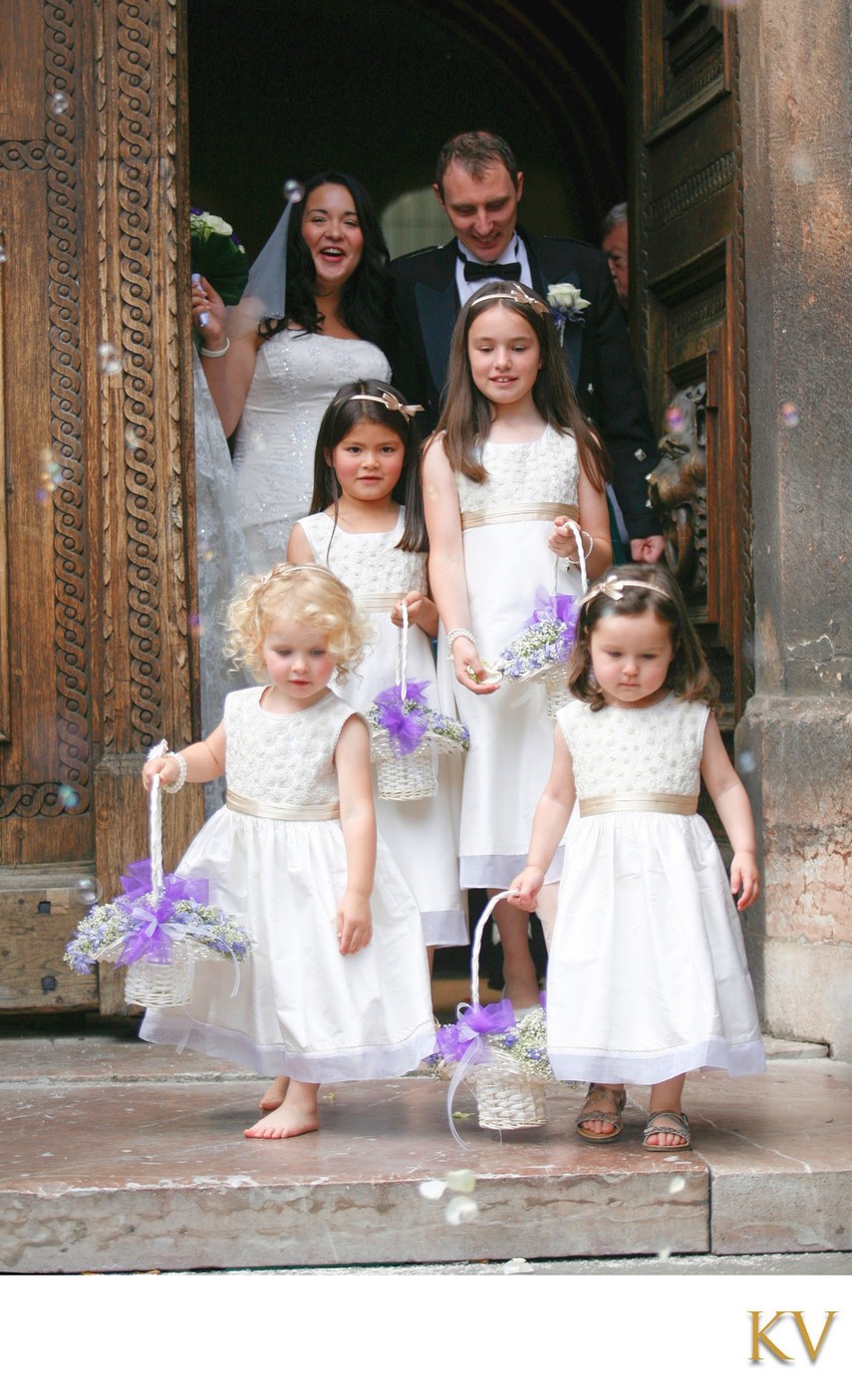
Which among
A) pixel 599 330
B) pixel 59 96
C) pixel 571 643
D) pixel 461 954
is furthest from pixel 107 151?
pixel 461 954

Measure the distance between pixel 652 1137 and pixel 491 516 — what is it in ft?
5.11

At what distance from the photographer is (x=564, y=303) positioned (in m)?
4.61

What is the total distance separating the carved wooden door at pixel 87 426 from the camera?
456 centimetres

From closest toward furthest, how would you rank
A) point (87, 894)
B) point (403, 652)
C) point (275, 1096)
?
1. point (275, 1096)
2. point (403, 652)
3. point (87, 894)

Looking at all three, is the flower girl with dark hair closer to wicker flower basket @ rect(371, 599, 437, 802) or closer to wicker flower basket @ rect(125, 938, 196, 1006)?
wicker flower basket @ rect(371, 599, 437, 802)

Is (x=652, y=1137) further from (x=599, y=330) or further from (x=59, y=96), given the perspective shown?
(x=59, y=96)

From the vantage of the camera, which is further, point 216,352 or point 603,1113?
point 216,352

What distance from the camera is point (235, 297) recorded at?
5574mm

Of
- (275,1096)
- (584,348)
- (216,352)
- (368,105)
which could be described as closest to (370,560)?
(584,348)

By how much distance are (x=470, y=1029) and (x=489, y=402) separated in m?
1.64

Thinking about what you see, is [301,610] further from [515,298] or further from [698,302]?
[698,302]

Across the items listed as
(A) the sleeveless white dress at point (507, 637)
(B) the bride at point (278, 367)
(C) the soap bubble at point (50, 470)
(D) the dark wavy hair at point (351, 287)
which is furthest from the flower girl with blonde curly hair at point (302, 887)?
(D) the dark wavy hair at point (351, 287)

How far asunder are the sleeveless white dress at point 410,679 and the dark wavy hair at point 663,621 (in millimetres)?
614

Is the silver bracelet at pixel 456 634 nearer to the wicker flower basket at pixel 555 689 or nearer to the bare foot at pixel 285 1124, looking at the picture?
the wicker flower basket at pixel 555 689
